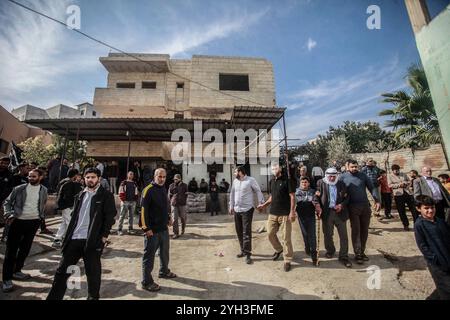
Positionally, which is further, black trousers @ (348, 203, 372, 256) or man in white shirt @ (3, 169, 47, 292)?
black trousers @ (348, 203, 372, 256)

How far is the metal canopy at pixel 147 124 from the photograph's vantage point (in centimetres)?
1027

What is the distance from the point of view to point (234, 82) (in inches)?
674

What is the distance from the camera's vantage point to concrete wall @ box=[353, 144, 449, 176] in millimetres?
9570

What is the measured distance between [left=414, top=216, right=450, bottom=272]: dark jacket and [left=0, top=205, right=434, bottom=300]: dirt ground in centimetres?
90

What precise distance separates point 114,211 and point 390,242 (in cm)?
638

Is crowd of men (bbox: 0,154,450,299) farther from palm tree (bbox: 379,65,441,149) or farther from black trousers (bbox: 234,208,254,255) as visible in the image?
palm tree (bbox: 379,65,441,149)

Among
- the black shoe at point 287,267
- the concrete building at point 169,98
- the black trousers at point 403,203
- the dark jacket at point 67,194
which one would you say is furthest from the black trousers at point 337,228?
the concrete building at point 169,98

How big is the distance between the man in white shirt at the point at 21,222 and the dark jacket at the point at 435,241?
6075 mm

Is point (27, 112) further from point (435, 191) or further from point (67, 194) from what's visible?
point (435, 191)

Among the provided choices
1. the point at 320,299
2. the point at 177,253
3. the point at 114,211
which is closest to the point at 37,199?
the point at 114,211

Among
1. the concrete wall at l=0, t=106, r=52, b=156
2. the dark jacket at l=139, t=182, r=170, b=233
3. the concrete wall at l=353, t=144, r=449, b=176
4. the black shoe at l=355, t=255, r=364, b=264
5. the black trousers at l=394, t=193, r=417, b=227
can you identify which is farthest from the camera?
the concrete wall at l=0, t=106, r=52, b=156

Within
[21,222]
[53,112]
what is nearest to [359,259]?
[21,222]

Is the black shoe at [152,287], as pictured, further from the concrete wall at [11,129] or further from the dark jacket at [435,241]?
the concrete wall at [11,129]

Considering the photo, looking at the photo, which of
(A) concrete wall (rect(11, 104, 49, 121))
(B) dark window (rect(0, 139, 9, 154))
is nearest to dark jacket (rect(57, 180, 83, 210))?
(B) dark window (rect(0, 139, 9, 154))
